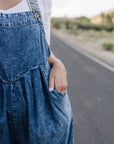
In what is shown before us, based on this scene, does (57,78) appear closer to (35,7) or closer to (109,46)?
(35,7)

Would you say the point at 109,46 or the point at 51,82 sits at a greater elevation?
the point at 51,82

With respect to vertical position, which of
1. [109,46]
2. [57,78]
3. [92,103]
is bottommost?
[109,46]

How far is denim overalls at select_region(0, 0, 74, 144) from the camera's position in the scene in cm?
79

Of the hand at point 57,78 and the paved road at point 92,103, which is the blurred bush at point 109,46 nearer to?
the paved road at point 92,103

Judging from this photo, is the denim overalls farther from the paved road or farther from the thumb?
the paved road

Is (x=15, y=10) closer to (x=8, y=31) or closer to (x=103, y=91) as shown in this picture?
(x=8, y=31)

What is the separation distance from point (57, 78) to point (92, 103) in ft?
10.7

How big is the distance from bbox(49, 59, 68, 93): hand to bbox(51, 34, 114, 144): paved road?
0.37 meters

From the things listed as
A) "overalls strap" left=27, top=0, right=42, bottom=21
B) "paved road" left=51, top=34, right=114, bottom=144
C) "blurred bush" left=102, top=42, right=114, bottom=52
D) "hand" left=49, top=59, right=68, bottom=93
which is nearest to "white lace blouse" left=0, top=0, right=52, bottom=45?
"overalls strap" left=27, top=0, right=42, bottom=21

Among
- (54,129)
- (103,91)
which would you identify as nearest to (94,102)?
(103,91)

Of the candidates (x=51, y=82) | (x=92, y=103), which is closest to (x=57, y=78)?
(x=51, y=82)

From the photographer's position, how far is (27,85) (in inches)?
32.1

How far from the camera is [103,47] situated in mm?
13070

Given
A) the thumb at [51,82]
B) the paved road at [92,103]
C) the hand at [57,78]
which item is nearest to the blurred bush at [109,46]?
the paved road at [92,103]
